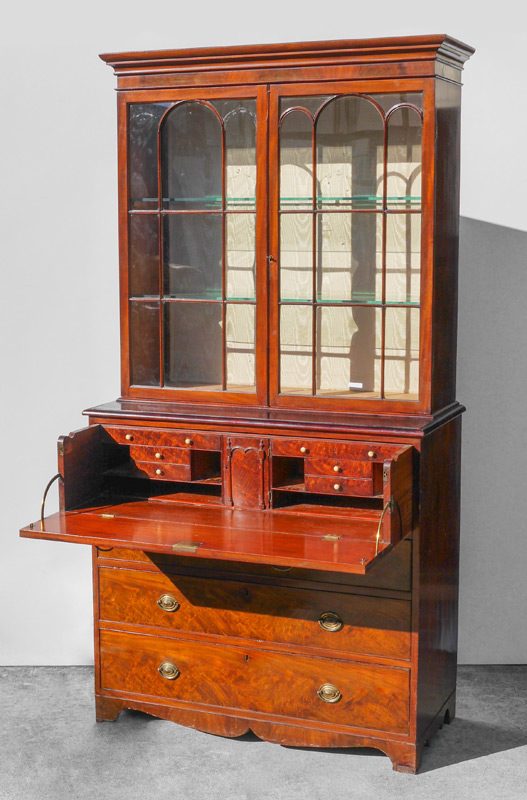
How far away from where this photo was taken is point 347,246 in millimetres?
3268

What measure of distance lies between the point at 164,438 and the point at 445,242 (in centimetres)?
104

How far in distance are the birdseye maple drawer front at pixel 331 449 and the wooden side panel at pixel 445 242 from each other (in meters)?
0.23

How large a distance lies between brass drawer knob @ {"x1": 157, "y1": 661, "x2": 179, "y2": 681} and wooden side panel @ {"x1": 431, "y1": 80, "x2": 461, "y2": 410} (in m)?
1.16

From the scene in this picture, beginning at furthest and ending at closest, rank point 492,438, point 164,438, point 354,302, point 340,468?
point 492,438
point 164,438
point 354,302
point 340,468

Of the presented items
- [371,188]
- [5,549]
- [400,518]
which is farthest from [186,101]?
[5,549]

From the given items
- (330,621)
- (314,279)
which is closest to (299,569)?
(330,621)

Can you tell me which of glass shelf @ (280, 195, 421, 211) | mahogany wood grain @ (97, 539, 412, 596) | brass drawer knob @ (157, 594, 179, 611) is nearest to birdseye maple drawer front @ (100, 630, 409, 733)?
brass drawer knob @ (157, 594, 179, 611)

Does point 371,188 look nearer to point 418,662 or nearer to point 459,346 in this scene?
point 459,346

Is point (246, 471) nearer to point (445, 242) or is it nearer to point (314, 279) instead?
point (314, 279)

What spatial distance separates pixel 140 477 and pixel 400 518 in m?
0.88

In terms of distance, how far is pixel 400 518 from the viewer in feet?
9.84

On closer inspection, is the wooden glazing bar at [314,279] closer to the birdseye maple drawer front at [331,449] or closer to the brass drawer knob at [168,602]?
the birdseye maple drawer front at [331,449]

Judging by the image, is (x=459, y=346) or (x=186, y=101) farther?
(x=459, y=346)

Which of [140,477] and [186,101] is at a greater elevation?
[186,101]
